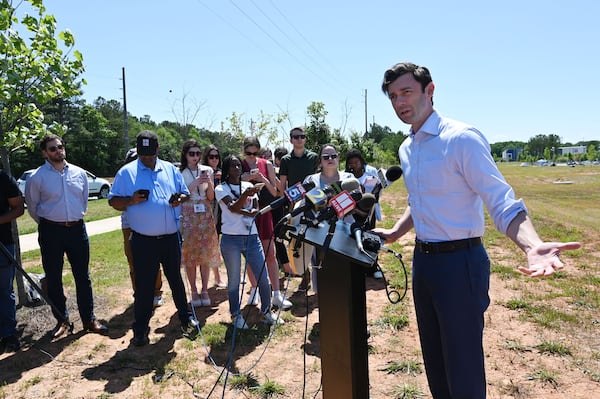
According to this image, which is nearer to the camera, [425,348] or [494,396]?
[425,348]

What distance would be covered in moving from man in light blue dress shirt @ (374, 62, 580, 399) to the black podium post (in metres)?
0.44

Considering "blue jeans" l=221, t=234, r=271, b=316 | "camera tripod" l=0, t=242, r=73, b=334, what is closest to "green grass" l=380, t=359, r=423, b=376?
"blue jeans" l=221, t=234, r=271, b=316

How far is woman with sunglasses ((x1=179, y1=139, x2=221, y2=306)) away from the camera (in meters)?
5.57

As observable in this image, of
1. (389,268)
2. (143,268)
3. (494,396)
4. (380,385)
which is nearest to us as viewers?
(494,396)

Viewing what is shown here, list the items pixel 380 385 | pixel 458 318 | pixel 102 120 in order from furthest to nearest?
pixel 102 120
pixel 380 385
pixel 458 318

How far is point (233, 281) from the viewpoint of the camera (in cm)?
489

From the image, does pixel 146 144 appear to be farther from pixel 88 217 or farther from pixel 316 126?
pixel 316 126

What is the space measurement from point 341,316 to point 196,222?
13.0 feet

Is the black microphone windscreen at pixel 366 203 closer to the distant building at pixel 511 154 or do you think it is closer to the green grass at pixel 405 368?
the green grass at pixel 405 368

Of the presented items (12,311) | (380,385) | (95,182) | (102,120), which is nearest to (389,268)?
(380,385)

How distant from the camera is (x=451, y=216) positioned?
2207 millimetres

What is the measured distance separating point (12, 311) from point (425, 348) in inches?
173

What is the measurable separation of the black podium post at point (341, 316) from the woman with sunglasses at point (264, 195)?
3136mm

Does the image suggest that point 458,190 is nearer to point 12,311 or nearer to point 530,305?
point 530,305
